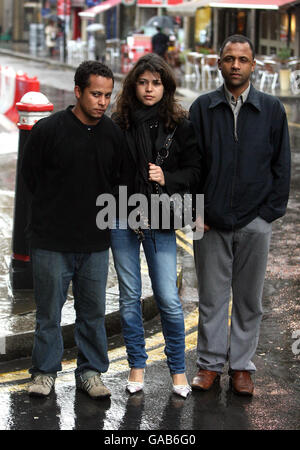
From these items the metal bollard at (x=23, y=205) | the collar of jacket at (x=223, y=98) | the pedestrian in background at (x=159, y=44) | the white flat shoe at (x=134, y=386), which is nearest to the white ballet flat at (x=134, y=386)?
the white flat shoe at (x=134, y=386)

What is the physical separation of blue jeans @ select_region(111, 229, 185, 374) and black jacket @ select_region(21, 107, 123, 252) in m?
0.17

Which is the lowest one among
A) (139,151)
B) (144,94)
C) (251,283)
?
(251,283)

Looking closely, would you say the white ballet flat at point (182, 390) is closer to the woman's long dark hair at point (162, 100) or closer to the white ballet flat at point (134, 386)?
the white ballet flat at point (134, 386)

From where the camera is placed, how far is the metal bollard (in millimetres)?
6453

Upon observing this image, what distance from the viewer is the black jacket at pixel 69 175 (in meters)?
4.61

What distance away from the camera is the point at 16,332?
18.3 ft

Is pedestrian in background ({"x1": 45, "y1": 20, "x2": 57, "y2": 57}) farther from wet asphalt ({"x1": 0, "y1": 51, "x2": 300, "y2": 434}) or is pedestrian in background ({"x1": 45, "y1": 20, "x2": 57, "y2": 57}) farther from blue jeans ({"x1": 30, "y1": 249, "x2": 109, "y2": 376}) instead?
blue jeans ({"x1": 30, "y1": 249, "x2": 109, "y2": 376})

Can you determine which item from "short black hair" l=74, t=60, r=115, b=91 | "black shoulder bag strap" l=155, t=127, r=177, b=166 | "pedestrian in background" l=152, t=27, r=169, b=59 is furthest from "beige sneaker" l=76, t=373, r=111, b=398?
"pedestrian in background" l=152, t=27, r=169, b=59

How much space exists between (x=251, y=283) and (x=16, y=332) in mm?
1566

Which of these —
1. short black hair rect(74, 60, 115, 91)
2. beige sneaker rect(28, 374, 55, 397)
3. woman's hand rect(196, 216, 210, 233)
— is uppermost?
short black hair rect(74, 60, 115, 91)

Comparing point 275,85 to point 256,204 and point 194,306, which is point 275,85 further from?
point 256,204

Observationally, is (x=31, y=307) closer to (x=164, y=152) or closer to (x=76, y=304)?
(x=76, y=304)

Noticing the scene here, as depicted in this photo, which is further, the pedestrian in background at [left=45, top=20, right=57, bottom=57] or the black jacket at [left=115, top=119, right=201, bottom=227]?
the pedestrian in background at [left=45, top=20, right=57, bottom=57]
